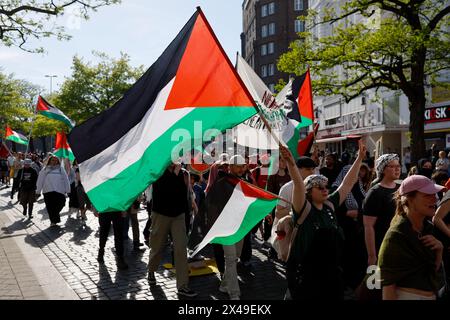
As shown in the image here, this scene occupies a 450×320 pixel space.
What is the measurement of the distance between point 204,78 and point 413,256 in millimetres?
2603

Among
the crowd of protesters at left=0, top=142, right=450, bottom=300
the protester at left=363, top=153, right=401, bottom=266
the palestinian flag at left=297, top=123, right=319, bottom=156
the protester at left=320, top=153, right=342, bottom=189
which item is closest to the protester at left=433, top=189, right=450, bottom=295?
the crowd of protesters at left=0, top=142, right=450, bottom=300

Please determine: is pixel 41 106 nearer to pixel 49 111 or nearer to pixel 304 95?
pixel 49 111

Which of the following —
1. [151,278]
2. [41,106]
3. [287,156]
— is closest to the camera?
Result: [287,156]

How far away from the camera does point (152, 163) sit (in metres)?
4.28

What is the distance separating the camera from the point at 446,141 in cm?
2388

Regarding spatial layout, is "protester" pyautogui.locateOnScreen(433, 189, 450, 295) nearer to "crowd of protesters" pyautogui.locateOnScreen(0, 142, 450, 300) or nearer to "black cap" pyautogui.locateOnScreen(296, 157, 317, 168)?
"crowd of protesters" pyautogui.locateOnScreen(0, 142, 450, 300)

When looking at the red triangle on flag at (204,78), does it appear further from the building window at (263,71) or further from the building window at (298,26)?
the building window at (263,71)

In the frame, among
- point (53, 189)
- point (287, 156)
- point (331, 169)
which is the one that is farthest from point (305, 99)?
point (53, 189)

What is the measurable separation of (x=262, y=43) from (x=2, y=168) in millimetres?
48866

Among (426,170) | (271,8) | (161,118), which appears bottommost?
(426,170)

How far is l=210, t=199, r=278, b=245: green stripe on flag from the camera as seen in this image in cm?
397

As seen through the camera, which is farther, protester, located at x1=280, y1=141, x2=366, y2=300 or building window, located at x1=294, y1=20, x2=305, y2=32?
building window, located at x1=294, y1=20, x2=305, y2=32

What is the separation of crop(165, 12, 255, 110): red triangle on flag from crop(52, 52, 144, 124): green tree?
39.5 metres

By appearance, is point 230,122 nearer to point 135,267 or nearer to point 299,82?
point 135,267
